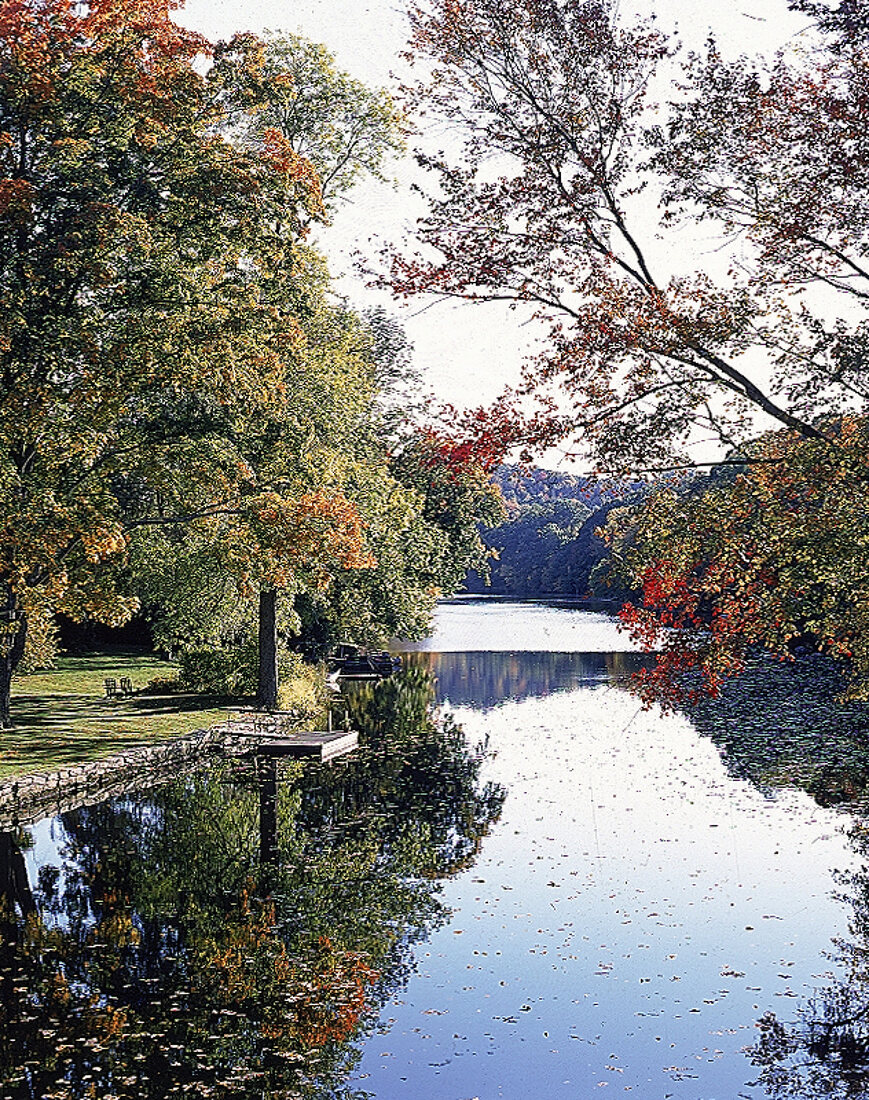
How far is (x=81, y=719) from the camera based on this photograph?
25.1 metres

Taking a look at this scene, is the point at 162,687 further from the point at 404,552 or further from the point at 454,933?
the point at 454,933

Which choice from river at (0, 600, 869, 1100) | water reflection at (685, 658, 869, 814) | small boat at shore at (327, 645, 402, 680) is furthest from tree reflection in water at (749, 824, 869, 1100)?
small boat at shore at (327, 645, 402, 680)

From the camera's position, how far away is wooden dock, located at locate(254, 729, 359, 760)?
75.4 ft

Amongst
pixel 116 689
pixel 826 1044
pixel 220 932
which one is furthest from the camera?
pixel 116 689

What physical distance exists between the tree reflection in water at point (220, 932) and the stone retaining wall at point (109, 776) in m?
0.61

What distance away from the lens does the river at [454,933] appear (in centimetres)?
880

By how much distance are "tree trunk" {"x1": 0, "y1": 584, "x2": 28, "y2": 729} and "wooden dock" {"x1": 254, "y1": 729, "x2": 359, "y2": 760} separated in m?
5.07

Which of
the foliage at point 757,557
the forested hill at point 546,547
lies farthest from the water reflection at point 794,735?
the forested hill at point 546,547

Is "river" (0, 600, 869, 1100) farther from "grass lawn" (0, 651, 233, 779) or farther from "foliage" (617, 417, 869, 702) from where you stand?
"foliage" (617, 417, 869, 702)

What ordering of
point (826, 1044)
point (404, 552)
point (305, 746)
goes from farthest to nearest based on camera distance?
1. point (404, 552)
2. point (305, 746)
3. point (826, 1044)

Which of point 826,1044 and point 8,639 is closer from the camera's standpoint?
point 826,1044

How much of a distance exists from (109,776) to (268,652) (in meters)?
8.94

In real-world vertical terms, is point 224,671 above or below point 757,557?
below

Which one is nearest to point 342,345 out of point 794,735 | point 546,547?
point 794,735
